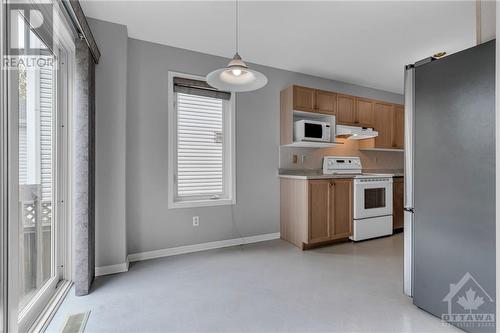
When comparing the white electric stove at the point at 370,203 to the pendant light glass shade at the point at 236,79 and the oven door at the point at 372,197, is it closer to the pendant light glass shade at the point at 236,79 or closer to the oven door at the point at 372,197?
the oven door at the point at 372,197

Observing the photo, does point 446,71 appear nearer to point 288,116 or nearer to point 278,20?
point 278,20

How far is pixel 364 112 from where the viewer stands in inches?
160

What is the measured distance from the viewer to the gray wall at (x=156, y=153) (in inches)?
95.7

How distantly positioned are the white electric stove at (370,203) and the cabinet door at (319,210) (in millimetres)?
457

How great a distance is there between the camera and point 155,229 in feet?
9.41

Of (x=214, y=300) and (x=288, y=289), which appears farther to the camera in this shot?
(x=288, y=289)

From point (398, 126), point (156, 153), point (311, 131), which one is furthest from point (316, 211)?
point (398, 126)

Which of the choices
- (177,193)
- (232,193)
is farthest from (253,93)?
(177,193)

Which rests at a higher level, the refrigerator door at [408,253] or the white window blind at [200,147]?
the white window blind at [200,147]

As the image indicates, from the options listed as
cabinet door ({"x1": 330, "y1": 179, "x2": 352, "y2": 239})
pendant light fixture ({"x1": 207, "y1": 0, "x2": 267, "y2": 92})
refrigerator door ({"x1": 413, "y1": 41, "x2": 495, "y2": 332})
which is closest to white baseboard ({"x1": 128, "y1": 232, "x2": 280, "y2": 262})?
cabinet door ({"x1": 330, "y1": 179, "x2": 352, "y2": 239})

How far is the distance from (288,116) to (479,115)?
218 cm

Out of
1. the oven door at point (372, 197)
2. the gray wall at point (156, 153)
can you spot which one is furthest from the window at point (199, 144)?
the oven door at point (372, 197)

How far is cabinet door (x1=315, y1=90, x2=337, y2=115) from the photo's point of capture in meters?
3.59

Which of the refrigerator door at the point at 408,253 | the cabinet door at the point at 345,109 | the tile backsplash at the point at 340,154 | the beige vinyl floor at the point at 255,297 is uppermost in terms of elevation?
the cabinet door at the point at 345,109
